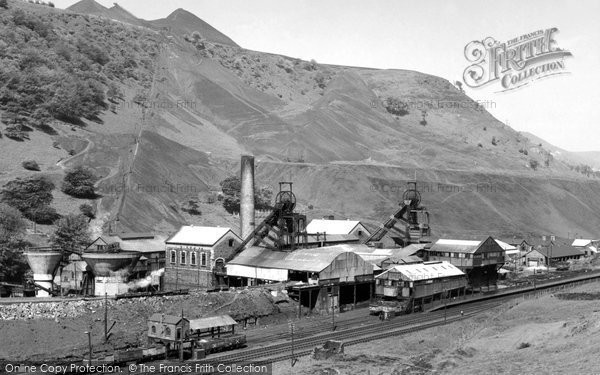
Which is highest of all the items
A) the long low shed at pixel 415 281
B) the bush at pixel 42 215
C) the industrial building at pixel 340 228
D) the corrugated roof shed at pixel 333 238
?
the bush at pixel 42 215

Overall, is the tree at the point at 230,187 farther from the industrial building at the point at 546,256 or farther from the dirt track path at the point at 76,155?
the industrial building at the point at 546,256

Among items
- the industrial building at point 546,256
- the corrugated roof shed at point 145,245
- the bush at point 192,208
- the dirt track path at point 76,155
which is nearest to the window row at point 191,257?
the corrugated roof shed at point 145,245

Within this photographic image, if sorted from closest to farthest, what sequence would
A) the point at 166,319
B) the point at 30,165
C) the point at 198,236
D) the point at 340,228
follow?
the point at 166,319 < the point at 198,236 < the point at 340,228 < the point at 30,165

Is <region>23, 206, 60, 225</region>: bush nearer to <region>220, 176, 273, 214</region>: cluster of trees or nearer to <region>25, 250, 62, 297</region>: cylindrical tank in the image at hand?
<region>25, 250, 62, 297</region>: cylindrical tank

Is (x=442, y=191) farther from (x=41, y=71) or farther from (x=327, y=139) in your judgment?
(x=41, y=71)

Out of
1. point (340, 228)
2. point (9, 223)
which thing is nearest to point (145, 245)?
point (9, 223)

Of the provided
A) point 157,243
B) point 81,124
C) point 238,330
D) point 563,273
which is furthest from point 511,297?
point 81,124

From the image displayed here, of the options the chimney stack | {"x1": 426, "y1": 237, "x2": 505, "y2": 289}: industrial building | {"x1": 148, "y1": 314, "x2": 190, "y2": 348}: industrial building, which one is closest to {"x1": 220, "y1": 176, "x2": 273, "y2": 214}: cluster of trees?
the chimney stack

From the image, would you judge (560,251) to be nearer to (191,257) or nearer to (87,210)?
(191,257)
